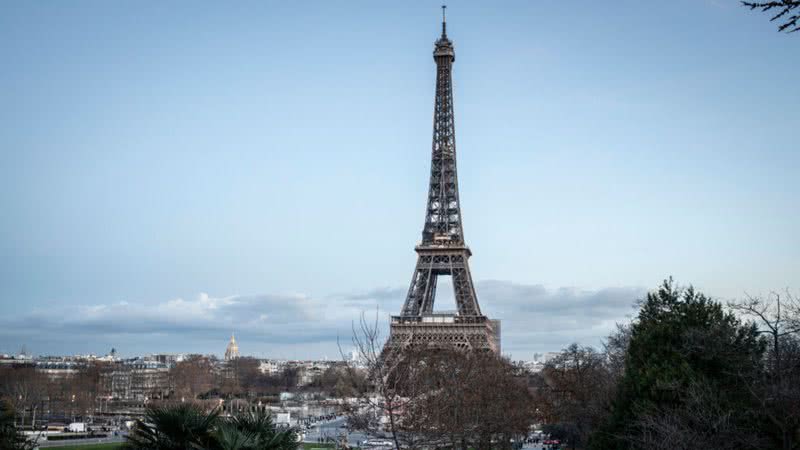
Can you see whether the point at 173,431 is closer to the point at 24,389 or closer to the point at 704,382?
the point at 704,382

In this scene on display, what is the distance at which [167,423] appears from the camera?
16125 mm

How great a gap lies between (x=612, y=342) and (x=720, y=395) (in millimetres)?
28728

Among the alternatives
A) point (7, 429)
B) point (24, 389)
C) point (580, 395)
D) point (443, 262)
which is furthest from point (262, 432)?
point (24, 389)

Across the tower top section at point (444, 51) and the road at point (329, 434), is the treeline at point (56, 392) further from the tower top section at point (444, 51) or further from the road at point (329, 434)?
the tower top section at point (444, 51)

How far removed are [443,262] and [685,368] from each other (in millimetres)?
62796

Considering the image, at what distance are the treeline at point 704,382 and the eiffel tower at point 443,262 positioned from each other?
46864 mm

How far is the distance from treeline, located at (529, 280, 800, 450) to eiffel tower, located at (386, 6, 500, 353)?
4686 cm

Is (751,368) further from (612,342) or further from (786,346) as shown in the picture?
(612,342)

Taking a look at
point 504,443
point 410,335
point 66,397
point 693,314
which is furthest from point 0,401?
point 66,397

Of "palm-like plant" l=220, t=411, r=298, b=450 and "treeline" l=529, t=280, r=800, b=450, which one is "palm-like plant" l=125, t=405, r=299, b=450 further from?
"treeline" l=529, t=280, r=800, b=450

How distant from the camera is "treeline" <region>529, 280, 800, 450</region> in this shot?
2181cm

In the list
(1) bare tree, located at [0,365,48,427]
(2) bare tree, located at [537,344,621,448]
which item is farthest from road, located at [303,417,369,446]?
(1) bare tree, located at [0,365,48,427]

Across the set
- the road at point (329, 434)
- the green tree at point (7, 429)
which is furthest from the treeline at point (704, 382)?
the road at point (329, 434)

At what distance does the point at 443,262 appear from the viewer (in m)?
89.8
